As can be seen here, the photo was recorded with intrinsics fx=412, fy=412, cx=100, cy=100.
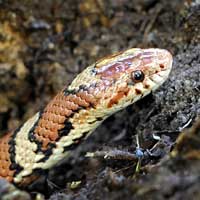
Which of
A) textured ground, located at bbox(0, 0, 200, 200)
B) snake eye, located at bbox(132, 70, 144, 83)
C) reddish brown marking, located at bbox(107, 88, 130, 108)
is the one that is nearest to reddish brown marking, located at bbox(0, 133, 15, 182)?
textured ground, located at bbox(0, 0, 200, 200)

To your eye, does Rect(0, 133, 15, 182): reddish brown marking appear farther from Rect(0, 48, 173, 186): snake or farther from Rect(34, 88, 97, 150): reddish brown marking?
Rect(34, 88, 97, 150): reddish brown marking

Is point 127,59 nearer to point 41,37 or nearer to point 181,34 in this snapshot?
point 181,34

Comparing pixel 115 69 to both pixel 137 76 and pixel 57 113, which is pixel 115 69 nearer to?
pixel 137 76

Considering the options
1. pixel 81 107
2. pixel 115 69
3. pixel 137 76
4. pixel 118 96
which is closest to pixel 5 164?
pixel 81 107

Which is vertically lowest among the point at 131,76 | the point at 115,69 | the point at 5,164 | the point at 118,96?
the point at 5,164

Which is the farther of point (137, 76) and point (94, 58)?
point (94, 58)

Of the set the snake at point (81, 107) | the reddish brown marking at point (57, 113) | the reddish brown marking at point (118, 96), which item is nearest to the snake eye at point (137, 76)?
the snake at point (81, 107)

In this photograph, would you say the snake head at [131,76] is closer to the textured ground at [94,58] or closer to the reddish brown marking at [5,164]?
the textured ground at [94,58]

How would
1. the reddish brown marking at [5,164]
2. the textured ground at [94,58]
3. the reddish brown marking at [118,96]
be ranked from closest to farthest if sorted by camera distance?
the textured ground at [94,58]
the reddish brown marking at [118,96]
the reddish brown marking at [5,164]
